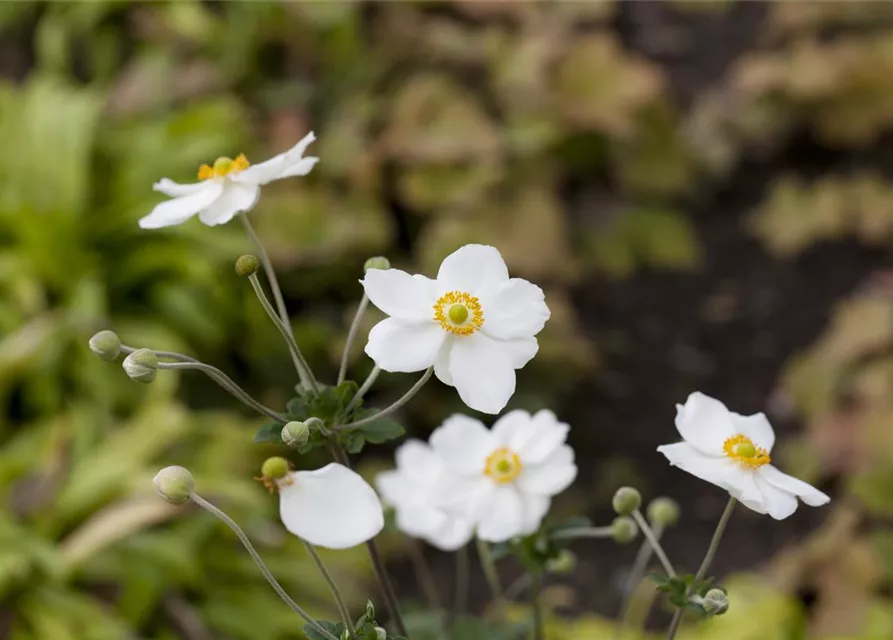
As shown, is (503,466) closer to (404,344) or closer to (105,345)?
(404,344)

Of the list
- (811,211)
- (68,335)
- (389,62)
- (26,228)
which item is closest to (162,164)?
(26,228)

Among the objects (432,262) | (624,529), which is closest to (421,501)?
(624,529)

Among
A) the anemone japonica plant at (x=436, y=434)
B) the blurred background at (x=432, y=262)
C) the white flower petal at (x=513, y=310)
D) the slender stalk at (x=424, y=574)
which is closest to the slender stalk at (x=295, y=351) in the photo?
the anemone japonica plant at (x=436, y=434)

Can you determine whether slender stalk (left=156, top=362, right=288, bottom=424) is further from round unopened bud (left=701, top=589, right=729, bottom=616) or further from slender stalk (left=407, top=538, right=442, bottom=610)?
slender stalk (left=407, top=538, right=442, bottom=610)

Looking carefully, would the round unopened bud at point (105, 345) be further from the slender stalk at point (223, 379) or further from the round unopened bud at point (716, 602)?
the round unopened bud at point (716, 602)

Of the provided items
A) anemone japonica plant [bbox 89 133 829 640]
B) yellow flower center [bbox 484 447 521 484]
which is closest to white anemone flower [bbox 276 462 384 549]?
anemone japonica plant [bbox 89 133 829 640]

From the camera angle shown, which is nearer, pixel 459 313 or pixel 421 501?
pixel 459 313
